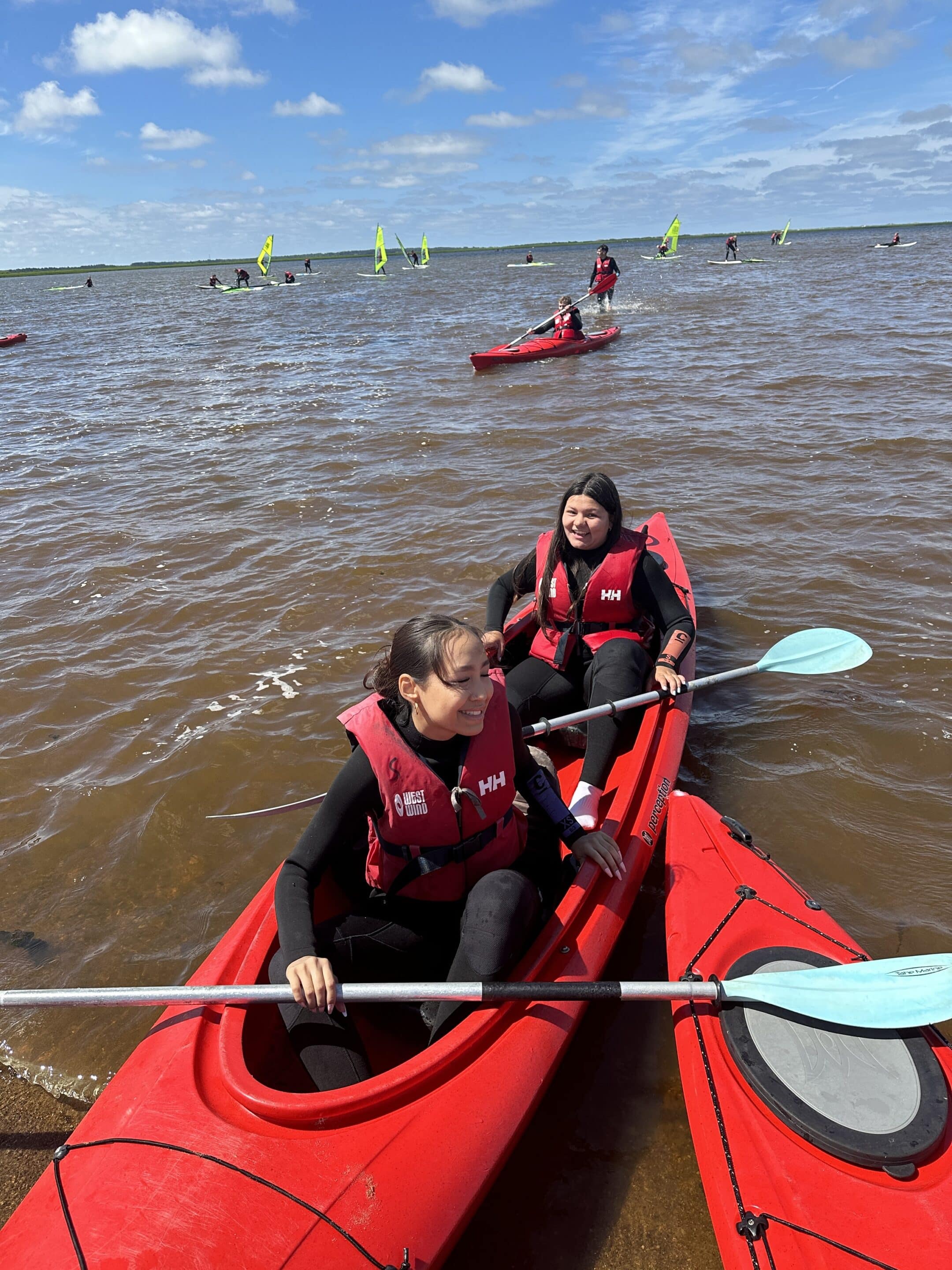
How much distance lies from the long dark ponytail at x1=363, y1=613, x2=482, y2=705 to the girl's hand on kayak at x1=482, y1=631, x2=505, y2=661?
1520 millimetres

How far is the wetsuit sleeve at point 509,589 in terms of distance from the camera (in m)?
3.75

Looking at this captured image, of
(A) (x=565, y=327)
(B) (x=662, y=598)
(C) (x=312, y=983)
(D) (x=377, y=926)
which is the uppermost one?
(A) (x=565, y=327)

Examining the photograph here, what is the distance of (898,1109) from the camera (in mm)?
1775

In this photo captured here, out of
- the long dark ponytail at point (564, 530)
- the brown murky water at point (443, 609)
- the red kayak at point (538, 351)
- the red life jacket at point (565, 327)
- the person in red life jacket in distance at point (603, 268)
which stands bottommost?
the brown murky water at point (443, 609)

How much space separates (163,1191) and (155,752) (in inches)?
103

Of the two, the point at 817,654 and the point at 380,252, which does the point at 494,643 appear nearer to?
the point at 817,654

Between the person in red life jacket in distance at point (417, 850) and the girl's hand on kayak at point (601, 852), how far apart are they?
0.78 ft

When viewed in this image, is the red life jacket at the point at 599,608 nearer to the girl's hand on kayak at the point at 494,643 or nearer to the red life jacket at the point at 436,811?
the girl's hand on kayak at the point at 494,643

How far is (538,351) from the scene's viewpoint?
43.2 ft

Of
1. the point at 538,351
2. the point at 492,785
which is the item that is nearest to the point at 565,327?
the point at 538,351

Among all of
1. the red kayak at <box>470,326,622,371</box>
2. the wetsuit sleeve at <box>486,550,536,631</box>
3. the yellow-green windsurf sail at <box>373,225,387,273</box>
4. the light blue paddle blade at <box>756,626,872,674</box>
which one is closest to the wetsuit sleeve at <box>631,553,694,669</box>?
the wetsuit sleeve at <box>486,550,536,631</box>

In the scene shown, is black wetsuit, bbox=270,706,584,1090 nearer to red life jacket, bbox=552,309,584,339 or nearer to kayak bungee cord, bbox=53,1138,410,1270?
kayak bungee cord, bbox=53,1138,410,1270

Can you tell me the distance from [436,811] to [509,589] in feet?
6.12

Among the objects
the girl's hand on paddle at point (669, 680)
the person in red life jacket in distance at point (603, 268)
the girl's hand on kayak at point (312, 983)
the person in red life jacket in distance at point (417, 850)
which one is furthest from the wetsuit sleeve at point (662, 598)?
the person in red life jacket in distance at point (603, 268)
